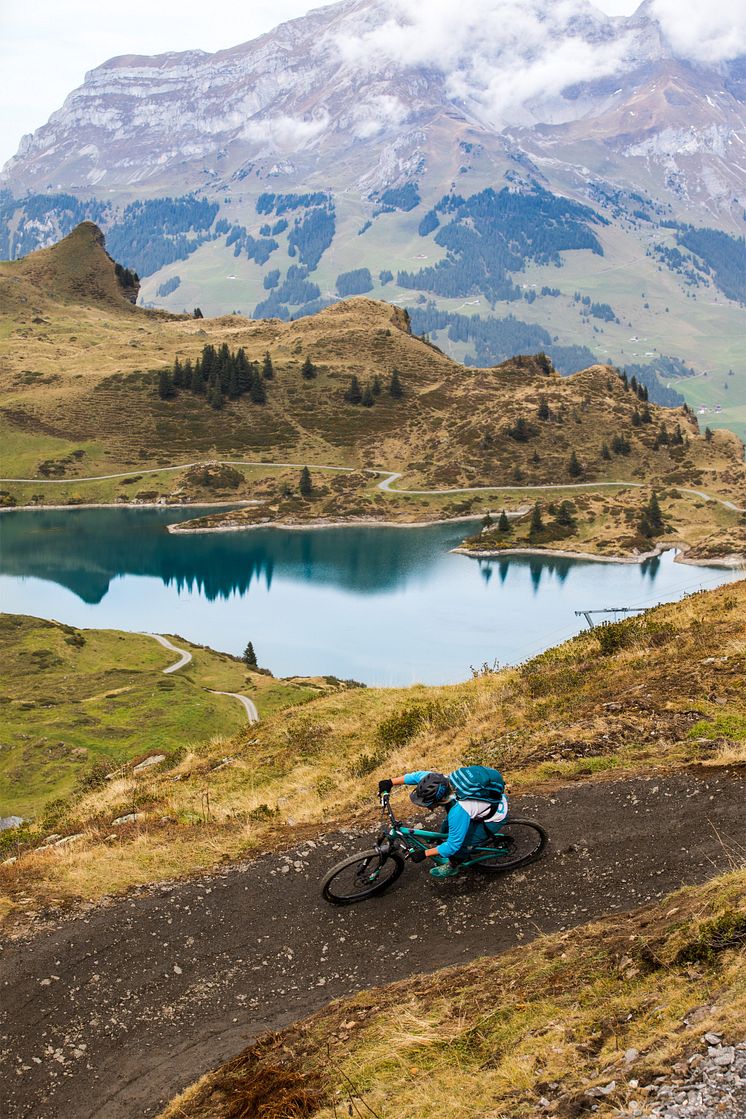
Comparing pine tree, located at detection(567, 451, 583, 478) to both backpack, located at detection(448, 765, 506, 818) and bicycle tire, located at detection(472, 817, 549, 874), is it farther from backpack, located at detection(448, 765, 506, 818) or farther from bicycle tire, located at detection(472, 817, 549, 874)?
backpack, located at detection(448, 765, 506, 818)

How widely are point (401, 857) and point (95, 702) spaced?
52.6m

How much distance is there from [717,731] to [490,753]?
478 centimetres

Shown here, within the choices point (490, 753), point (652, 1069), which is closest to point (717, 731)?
point (490, 753)

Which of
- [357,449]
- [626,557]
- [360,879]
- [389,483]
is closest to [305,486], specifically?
[389,483]

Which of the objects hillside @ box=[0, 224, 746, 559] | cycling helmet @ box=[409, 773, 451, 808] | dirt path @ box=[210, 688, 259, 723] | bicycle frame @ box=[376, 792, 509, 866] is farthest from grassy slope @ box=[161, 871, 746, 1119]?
hillside @ box=[0, 224, 746, 559]

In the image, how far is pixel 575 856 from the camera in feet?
45.7

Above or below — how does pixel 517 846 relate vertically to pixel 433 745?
above

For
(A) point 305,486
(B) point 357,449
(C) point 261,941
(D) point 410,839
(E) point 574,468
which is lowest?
(C) point 261,941

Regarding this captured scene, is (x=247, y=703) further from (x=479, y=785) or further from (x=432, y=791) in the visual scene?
(x=479, y=785)

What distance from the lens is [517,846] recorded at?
14250mm

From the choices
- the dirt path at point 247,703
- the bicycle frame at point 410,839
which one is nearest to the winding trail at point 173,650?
the dirt path at point 247,703

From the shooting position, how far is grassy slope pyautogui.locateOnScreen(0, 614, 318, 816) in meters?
47.5

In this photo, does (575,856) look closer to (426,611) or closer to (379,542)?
(426,611)

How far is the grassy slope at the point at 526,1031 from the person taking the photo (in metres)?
8.27
